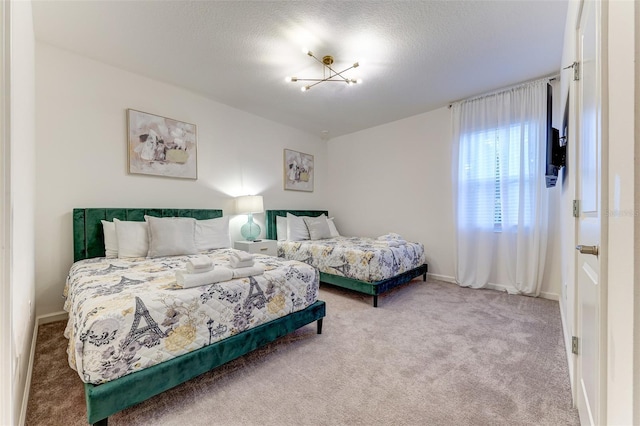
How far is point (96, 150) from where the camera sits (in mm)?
2877

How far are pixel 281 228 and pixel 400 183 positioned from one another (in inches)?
87.6

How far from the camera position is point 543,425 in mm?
1365

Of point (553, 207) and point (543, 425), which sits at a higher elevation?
point (553, 207)

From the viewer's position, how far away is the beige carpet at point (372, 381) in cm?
143

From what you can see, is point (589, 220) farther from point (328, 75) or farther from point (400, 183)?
point (400, 183)

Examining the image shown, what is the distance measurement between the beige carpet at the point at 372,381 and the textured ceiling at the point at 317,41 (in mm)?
2720

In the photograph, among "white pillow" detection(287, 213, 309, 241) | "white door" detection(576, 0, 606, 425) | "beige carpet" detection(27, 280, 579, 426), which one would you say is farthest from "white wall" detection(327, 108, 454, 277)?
"white door" detection(576, 0, 606, 425)

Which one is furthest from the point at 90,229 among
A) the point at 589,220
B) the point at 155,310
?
the point at 589,220

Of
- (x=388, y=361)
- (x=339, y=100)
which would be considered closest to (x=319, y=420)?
(x=388, y=361)

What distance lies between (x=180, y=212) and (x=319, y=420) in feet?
9.56

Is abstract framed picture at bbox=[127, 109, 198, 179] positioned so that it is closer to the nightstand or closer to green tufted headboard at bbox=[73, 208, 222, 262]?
green tufted headboard at bbox=[73, 208, 222, 262]

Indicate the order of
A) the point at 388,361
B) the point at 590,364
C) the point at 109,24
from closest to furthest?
the point at 590,364, the point at 388,361, the point at 109,24

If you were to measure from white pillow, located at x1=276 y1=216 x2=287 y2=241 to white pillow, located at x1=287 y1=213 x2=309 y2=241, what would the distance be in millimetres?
104

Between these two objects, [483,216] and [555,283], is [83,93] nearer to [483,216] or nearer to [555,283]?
[483,216]
